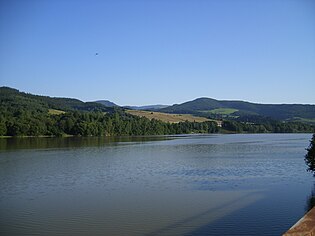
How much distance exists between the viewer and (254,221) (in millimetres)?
13977

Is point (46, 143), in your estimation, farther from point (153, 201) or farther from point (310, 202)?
point (310, 202)

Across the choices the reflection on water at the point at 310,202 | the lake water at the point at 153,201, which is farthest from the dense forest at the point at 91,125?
the reflection on water at the point at 310,202

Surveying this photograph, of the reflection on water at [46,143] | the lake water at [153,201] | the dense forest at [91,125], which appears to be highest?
the dense forest at [91,125]

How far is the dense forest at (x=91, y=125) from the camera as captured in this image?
91.8 m

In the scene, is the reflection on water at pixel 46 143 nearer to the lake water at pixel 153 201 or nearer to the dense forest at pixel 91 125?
the dense forest at pixel 91 125

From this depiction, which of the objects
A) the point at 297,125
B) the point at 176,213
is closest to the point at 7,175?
the point at 176,213

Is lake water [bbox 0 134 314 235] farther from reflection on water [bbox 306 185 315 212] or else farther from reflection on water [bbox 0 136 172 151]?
reflection on water [bbox 0 136 172 151]

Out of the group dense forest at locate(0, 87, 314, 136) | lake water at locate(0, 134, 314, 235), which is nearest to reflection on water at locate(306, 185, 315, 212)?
lake water at locate(0, 134, 314, 235)

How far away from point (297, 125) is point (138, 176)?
13928cm

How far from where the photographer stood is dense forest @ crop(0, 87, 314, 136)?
9175 cm

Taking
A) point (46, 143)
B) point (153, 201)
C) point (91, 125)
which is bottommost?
point (153, 201)

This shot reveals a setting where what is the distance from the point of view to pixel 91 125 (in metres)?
103

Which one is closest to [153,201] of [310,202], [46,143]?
[310,202]

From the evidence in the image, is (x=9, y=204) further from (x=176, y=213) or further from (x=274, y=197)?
(x=274, y=197)
